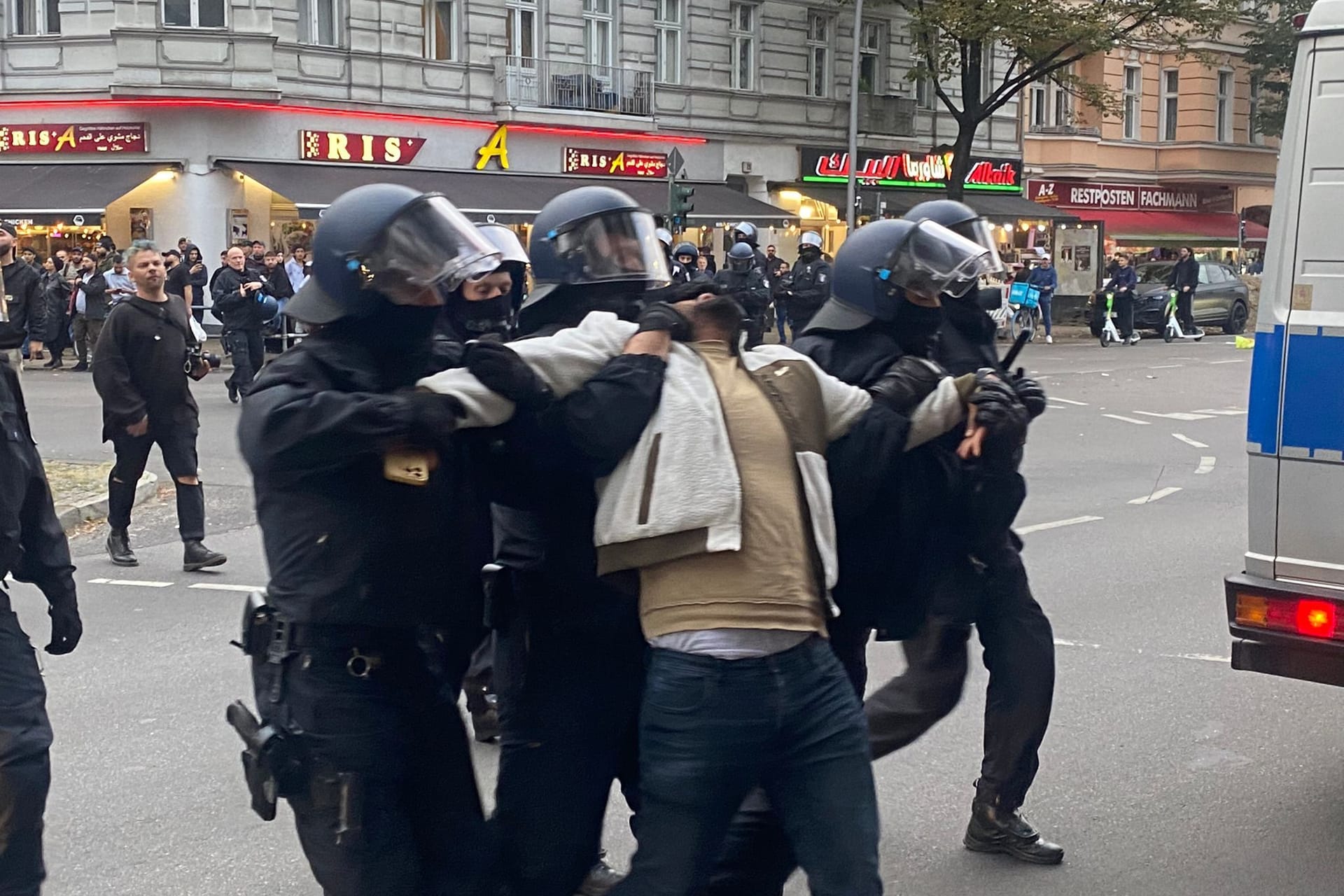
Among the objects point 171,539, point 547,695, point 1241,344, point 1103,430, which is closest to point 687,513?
point 547,695

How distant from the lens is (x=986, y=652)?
4.65 meters

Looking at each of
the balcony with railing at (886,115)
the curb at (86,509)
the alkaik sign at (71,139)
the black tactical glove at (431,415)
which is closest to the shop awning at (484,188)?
the alkaik sign at (71,139)

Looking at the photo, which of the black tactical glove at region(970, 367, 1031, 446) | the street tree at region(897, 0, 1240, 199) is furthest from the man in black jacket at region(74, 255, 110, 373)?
the street tree at region(897, 0, 1240, 199)

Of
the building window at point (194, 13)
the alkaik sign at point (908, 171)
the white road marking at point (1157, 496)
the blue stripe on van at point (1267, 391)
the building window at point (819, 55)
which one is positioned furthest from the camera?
the alkaik sign at point (908, 171)

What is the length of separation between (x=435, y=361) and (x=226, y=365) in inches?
767

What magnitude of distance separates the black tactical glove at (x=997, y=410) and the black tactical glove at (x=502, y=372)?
41.2 inches

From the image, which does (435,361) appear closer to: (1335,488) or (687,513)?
(687,513)

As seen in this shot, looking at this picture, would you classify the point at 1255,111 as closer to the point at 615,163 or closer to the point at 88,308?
the point at 615,163

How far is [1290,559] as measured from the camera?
4914mm

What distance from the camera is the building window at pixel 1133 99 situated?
45.5 meters

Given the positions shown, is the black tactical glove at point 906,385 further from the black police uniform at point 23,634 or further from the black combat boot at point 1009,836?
the black police uniform at point 23,634

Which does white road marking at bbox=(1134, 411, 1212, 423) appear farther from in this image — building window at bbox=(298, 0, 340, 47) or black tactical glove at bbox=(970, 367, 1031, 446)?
building window at bbox=(298, 0, 340, 47)

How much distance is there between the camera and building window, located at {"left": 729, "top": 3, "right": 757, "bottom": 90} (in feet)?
111

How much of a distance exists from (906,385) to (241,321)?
49.0ft
